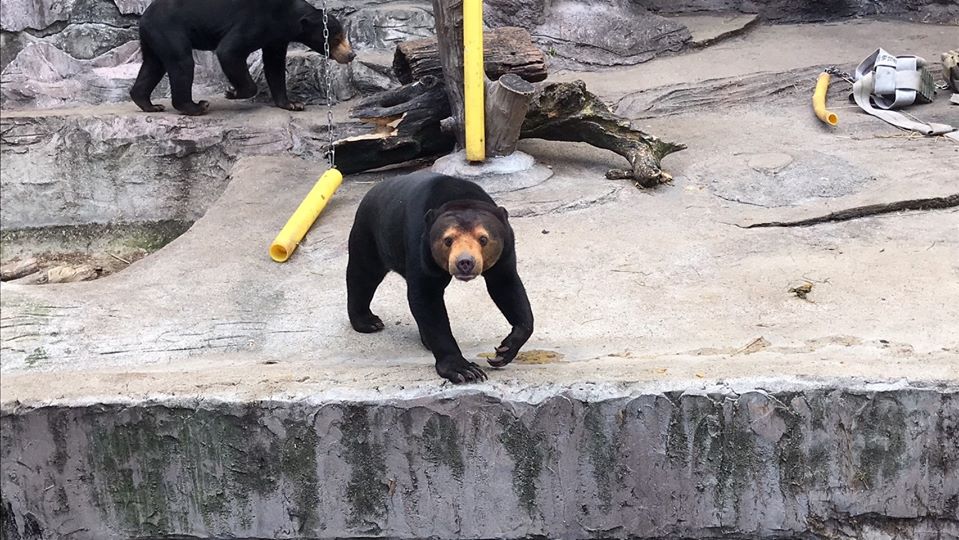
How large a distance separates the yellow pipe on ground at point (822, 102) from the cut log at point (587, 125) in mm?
1370

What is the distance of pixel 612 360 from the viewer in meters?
4.17

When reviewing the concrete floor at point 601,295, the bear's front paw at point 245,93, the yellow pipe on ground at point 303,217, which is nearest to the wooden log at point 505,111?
the concrete floor at point 601,295

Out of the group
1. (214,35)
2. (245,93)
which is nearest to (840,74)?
(245,93)

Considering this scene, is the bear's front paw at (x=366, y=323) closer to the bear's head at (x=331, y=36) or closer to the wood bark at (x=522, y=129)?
the wood bark at (x=522, y=129)

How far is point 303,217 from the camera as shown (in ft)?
20.6

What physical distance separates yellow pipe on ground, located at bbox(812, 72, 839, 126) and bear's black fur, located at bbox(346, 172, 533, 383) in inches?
180

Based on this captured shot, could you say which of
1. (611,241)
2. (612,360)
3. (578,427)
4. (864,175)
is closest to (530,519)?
(578,427)

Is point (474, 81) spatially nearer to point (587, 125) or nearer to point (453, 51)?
point (453, 51)

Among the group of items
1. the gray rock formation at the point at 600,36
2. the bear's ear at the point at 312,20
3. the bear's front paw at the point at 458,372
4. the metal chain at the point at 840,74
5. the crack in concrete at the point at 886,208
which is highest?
the bear's ear at the point at 312,20

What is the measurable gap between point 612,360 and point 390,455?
1.00 meters

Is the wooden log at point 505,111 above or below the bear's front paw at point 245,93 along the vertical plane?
above

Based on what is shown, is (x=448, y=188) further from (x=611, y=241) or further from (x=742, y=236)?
(x=742, y=236)

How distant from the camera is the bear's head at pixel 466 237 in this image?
137 inches

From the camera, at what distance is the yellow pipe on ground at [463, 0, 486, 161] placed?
6730mm
